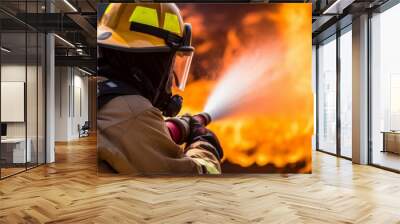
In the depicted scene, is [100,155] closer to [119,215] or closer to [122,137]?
[122,137]

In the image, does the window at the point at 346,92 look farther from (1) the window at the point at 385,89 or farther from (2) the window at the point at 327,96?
(1) the window at the point at 385,89

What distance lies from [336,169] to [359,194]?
7.79ft

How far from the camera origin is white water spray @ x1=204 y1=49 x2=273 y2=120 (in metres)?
6.58

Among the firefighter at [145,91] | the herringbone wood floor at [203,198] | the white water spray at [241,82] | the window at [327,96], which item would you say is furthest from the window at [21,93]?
the window at [327,96]

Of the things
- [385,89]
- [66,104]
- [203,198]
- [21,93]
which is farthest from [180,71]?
[66,104]

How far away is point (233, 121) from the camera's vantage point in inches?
260

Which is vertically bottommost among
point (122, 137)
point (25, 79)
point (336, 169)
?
point (336, 169)

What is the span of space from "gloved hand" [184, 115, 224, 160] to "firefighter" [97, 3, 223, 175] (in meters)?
0.02

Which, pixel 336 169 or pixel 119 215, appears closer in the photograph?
pixel 119 215

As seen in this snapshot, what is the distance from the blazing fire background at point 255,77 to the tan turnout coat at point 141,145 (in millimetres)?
484

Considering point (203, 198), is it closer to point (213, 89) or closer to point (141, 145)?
point (141, 145)

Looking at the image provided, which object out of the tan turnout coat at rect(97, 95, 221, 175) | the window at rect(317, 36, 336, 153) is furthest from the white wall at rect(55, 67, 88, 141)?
the window at rect(317, 36, 336, 153)

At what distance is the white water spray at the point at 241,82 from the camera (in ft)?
21.6

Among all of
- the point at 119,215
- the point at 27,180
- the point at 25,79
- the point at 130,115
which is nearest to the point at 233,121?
the point at 130,115
